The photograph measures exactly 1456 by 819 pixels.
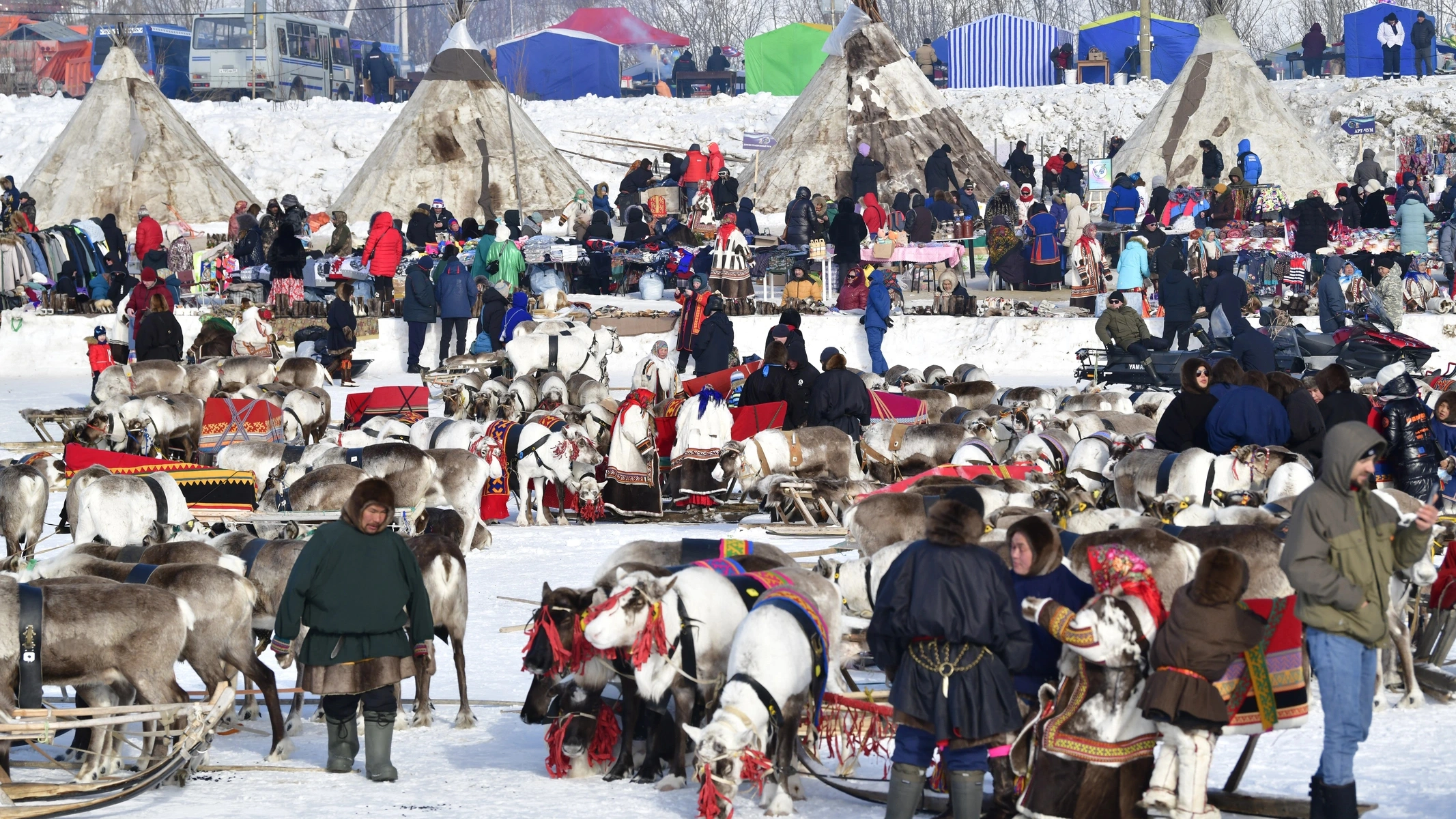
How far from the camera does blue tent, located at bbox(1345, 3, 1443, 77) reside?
4528cm

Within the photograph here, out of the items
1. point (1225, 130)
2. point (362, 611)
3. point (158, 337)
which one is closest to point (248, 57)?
point (1225, 130)

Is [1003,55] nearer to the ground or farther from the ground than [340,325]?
farther from the ground

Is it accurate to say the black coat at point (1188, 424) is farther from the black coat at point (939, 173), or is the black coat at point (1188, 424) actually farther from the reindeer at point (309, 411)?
the black coat at point (939, 173)

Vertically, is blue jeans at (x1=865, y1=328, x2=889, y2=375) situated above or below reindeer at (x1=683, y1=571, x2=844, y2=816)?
above

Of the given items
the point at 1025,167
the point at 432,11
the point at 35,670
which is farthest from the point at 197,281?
the point at 432,11

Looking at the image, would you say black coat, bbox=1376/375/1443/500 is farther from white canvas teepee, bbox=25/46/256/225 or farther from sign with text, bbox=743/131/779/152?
white canvas teepee, bbox=25/46/256/225

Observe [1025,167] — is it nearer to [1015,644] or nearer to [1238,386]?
[1238,386]

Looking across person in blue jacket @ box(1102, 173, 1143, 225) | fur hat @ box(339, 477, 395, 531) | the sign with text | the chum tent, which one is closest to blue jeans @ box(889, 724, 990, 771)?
fur hat @ box(339, 477, 395, 531)

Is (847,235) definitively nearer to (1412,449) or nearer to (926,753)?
(1412,449)

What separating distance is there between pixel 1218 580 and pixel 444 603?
3.65m

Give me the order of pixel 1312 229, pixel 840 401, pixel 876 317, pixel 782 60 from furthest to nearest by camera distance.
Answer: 1. pixel 782 60
2. pixel 1312 229
3. pixel 876 317
4. pixel 840 401

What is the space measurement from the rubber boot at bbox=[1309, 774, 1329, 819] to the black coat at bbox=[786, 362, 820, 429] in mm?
8311

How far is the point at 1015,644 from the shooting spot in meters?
5.75

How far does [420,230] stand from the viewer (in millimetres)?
25328
